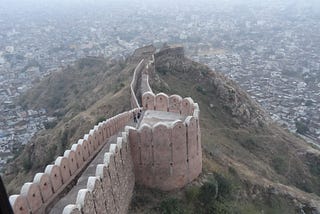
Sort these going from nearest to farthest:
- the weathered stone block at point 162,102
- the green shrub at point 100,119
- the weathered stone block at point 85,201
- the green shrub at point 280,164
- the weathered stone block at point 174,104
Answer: the weathered stone block at point 85,201 → the weathered stone block at point 174,104 → the weathered stone block at point 162,102 → the green shrub at point 100,119 → the green shrub at point 280,164

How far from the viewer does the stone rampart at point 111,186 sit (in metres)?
14.9

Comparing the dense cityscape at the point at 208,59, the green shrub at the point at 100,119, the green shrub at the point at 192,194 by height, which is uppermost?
the green shrub at the point at 192,194

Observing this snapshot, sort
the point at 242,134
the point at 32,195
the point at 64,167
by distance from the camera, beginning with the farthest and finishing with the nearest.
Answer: the point at 242,134
the point at 64,167
the point at 32,195

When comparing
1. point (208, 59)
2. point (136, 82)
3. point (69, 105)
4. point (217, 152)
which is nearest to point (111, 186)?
point (217, 152)

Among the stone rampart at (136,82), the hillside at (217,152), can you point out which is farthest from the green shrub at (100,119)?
the stone rampart at (136,82)

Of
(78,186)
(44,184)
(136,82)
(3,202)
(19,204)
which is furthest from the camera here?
(136,82)

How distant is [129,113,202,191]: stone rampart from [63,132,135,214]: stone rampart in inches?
22.5

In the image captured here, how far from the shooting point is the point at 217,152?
32.4 m

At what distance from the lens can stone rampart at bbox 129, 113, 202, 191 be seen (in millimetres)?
21453

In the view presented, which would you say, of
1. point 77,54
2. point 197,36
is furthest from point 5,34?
point 197,36

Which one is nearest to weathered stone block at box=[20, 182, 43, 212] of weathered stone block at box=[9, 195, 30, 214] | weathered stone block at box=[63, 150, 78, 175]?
weathered stone block at box=[9, 195, 30, 214]

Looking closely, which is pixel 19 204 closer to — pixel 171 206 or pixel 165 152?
pixel 165 152

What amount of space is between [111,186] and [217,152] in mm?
15626

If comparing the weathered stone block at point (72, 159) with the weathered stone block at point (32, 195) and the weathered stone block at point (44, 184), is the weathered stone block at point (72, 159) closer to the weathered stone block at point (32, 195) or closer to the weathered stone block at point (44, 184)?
the weathered stone block at point (44, 184)
